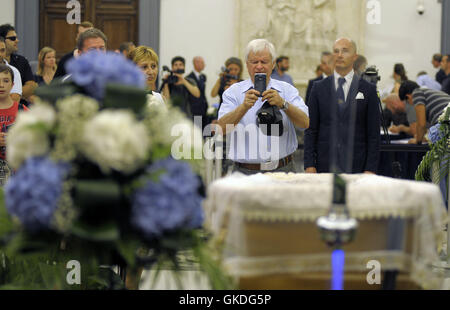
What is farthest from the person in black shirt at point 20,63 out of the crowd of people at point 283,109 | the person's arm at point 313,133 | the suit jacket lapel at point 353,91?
the suit jacket lapel at point 353,91

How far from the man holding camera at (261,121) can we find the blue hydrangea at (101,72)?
207 cm

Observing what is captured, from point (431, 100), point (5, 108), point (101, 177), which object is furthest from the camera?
point (431, 100)

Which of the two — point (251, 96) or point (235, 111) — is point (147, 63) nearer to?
point (235, 111)

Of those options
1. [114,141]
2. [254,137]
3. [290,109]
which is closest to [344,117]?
[290,109]

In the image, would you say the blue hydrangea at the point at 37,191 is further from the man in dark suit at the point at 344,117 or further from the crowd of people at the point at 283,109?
the man in dark suit at the point at 344,117

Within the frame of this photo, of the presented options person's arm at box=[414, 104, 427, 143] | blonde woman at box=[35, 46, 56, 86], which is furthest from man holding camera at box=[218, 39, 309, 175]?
blonde woman at box=[35, 46, 56, 86]

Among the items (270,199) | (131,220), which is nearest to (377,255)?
(270,199)

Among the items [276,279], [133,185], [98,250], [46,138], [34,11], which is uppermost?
[34,11]

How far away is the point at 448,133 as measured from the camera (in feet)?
18.1

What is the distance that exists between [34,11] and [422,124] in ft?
29.6

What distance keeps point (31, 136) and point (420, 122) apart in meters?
6.12

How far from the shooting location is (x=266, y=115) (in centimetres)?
411

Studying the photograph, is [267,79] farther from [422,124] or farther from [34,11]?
[34,11]
